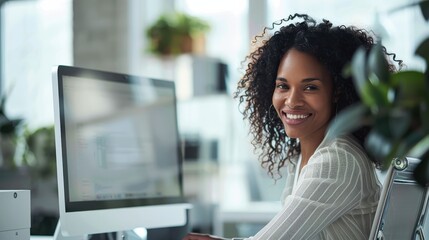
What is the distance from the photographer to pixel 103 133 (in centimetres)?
197

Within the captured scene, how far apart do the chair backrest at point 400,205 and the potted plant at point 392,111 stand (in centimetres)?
70

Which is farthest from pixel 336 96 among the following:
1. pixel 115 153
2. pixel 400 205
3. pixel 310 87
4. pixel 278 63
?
pixel 115 153

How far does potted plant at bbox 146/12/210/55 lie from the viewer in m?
5.98

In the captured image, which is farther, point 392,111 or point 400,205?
point 400,205

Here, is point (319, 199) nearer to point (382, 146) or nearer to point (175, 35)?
point (382, 146)

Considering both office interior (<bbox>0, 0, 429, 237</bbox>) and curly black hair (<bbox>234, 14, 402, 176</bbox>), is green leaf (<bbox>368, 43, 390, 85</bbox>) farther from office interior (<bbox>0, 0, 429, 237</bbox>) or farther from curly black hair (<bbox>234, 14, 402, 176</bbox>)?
office interior (<bbox>0, 0, 429, 237</bbox>)

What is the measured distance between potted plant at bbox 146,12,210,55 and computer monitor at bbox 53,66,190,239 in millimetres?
3721

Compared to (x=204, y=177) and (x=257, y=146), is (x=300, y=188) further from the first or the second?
(x=204, y=177)

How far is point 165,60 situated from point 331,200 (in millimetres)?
4598

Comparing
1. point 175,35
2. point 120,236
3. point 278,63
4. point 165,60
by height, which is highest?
point 175,35

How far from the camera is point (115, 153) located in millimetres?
2008

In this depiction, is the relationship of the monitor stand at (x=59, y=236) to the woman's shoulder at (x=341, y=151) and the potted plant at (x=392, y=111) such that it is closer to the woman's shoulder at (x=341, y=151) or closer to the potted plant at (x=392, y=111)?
the woman's shoulder at (x=341, y=151)

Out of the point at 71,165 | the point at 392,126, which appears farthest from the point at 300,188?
the point at 392,126

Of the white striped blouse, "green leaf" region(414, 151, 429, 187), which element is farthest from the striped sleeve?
"green leaf" region(414, 151, 429, 187)
